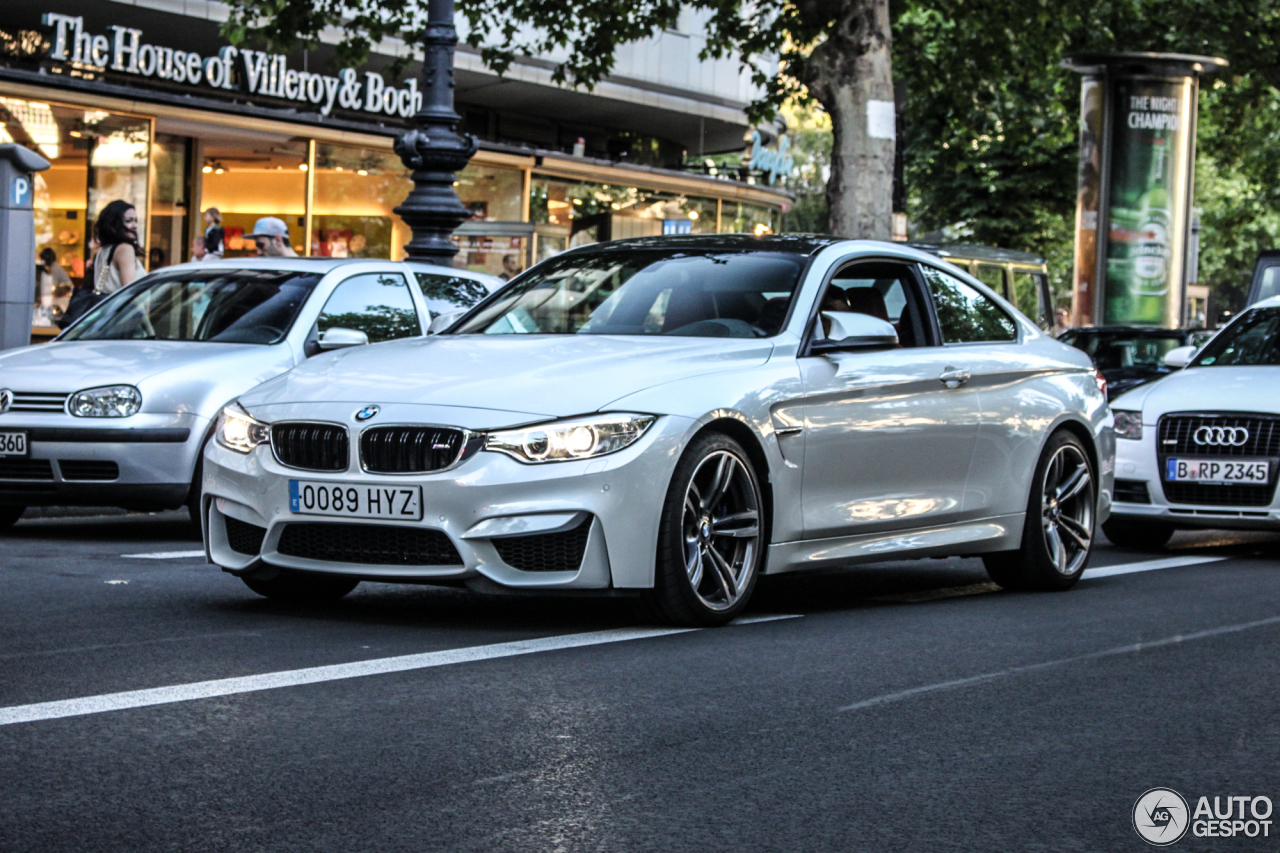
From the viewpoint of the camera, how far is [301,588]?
7.34m

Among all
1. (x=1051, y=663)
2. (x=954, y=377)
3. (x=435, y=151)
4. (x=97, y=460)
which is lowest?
(x=1051, y=663)

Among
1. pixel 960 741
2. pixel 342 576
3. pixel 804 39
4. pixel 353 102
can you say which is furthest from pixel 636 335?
pixel 353 102

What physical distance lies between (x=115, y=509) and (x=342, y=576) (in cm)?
583

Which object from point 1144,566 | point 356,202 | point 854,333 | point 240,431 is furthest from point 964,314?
point 356,202

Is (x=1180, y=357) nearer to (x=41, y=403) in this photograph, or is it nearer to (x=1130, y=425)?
(x=1130, y=425)

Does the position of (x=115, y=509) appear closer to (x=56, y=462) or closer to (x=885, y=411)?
(x=56, y=462)

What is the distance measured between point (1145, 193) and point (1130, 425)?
16432 mm

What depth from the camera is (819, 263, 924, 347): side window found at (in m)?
8.08

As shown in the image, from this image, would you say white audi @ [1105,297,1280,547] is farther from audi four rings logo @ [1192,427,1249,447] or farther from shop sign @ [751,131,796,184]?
shop sign @ [751,131,796,184]

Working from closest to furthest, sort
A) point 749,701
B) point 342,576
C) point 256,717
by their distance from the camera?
point 256,717 < point 749,701 < point 342,576

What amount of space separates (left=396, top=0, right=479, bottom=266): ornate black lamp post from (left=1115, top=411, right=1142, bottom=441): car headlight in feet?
21.4

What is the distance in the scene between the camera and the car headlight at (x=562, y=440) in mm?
6434

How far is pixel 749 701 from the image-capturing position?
18.2ft

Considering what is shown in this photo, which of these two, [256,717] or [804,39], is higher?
[804,39]
